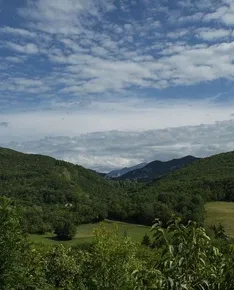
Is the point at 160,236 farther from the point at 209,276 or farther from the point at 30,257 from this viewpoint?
the point at 30,257

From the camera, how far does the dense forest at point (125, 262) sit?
853 centimetres

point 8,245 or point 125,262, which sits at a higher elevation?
point 8,245

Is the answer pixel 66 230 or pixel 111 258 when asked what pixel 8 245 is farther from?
pixel 66 230

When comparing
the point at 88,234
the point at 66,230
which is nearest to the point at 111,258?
the point at 66,230

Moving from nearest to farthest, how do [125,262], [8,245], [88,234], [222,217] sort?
1. [8,245]
2. [125,262]
3. [222,217]
4. [88,234]

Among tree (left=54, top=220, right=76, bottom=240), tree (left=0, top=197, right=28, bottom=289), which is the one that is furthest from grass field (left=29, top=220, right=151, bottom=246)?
tree (left=0, top=197, right=28, bottom=289)

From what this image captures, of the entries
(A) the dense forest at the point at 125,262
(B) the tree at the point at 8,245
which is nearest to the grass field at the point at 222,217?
(A) the dense forest at the point at 125,262

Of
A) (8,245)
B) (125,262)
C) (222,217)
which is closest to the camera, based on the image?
(8,245)

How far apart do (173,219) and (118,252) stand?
1415 inches

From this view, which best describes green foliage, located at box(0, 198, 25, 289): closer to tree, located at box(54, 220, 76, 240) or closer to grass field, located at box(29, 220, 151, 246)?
grass field, located at box(29, 220, 151, 246)

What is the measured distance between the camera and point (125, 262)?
43.8 meters

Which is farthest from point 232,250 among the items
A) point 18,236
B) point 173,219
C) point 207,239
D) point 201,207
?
point 201,207

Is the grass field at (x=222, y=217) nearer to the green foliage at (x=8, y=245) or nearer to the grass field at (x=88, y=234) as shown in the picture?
the grass field at (x=88, y=234)

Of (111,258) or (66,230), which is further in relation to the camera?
(66,230)
